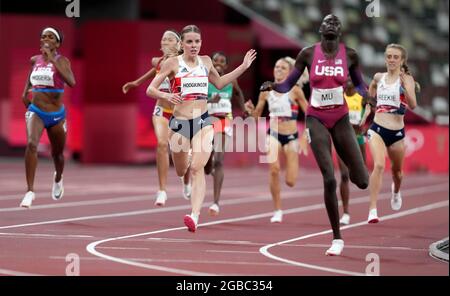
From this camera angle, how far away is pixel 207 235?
14047 mm

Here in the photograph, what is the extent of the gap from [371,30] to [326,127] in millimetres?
25697

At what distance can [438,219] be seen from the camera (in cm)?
1802

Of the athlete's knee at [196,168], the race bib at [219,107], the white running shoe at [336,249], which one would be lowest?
the white running shoe at [336,249]

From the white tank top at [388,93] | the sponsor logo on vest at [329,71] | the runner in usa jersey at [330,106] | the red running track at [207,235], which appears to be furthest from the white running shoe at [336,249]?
the white tank top at [388,93]

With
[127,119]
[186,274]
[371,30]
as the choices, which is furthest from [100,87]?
[186,274]

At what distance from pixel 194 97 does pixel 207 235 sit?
198 cm

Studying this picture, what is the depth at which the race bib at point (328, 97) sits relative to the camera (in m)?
11.9

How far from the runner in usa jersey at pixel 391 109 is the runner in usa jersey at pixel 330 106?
2236 mm

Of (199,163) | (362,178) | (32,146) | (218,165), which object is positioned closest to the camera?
(362,178)

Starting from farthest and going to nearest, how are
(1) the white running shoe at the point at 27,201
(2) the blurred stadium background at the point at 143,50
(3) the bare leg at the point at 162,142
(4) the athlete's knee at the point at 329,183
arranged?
1. (2) the blurred stadium background at the point at 143,50
2. (3) the bare leg at the point at 162,142
3. (1) the white running shoe at the point at 27,201
4. (4) the athlete's knee at the point at 329,183

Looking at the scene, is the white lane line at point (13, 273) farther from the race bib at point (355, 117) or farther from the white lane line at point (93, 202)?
the race bib at point (355, 117)

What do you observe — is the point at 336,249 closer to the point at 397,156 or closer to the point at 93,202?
the point at 397,156

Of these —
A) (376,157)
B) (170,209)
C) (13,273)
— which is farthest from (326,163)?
(170,209)
